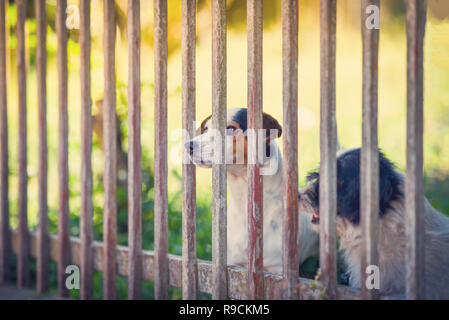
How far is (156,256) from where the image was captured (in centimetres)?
295

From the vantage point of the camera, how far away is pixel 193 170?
2.75m

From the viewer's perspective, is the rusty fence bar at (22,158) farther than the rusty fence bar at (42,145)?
Yes

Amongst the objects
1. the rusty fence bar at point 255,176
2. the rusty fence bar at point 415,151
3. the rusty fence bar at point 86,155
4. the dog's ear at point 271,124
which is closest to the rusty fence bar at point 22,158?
the rusty fence bar at point 86,155

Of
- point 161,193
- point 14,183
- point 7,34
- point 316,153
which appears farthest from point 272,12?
point 14,183

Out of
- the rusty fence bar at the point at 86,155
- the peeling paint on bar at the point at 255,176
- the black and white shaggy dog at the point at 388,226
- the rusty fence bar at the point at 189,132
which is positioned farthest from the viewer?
the rusty fence bar at the point at 86,155

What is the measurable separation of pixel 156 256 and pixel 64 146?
1.19 meters

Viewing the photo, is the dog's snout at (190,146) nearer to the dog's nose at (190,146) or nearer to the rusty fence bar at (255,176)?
the dog's nose at (190,146)

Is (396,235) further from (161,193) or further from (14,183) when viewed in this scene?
(14,183)

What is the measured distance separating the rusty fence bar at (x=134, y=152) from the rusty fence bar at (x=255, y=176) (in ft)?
2.85

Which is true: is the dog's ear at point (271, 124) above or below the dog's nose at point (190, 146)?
above

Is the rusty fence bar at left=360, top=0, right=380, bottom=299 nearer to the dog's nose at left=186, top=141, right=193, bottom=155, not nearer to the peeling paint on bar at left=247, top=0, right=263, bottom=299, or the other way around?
the peeling paint on bar at left=247, top=0, right=263, bottom=299

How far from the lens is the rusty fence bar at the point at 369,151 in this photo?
2.14m

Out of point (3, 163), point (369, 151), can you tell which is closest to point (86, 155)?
point (3, 163)

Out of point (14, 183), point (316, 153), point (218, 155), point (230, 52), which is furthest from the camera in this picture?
point (14, 183)
